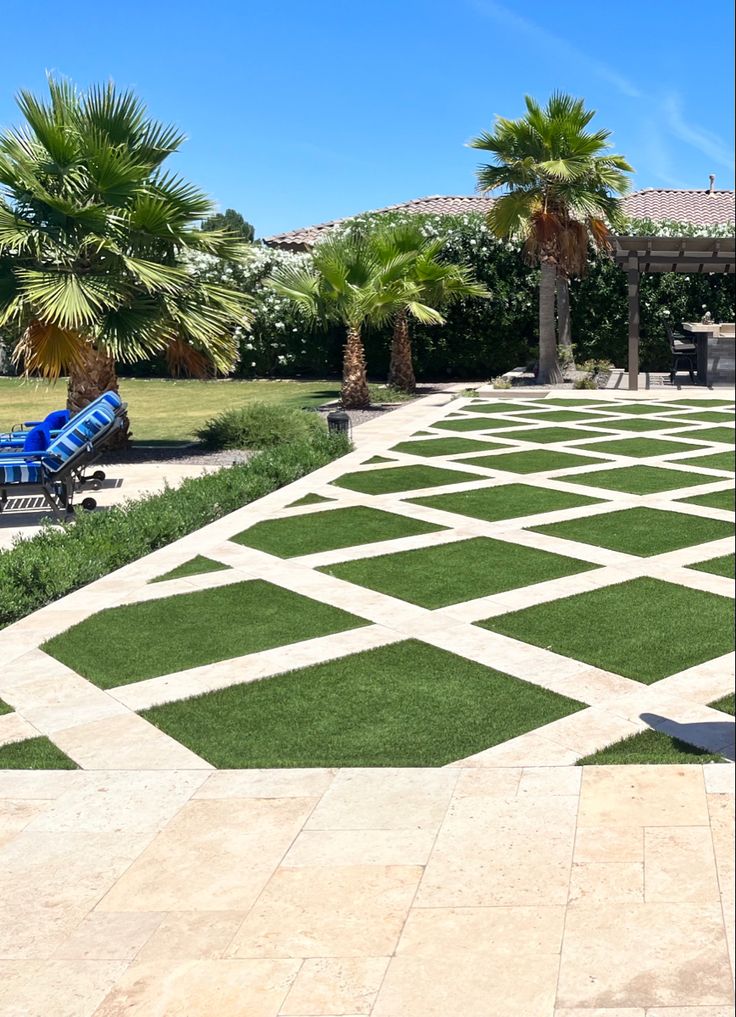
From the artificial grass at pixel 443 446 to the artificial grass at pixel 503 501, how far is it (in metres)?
2.86

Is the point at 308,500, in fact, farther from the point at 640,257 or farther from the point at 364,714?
the point at 640,257

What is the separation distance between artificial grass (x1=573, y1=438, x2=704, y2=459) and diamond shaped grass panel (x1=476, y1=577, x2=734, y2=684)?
6.69 metres

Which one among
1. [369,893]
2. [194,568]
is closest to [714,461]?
[194,568]

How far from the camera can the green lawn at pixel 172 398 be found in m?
19.6

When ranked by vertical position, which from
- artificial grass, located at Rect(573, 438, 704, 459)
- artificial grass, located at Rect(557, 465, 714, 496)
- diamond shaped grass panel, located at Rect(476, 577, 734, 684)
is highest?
artificial grass, located at Rect(573, 438, 704, 459)

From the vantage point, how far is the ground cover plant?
11620 mm

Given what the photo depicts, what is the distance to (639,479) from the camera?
39.9 feet

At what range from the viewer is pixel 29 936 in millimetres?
3430

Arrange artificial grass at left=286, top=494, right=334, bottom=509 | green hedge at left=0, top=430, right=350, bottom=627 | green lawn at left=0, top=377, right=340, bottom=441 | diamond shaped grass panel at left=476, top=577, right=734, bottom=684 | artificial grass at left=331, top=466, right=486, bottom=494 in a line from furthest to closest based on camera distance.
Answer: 1. green lawn at left=0, top=377, right=340, bottom=441
2. artificial grass at left=331, top=466, right=486, bottom=494
3. artificial grass at left=286, top=494, right=334, bottom=509
4. green hedge at left=0, top=430, right=350, bottom=627
5. diamond shaped grass panel at left=476, top=577, right=734, bottom=684

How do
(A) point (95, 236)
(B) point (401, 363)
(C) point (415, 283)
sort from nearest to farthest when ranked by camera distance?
1. (A) point (95, 236)
2. (C) point (415, 283)
3. (B) point (401, 363)

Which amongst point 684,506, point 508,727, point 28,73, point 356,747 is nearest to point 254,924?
point 356,747

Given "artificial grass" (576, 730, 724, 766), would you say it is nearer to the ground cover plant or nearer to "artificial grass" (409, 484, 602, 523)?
"artificial grass" (409, 484, 602, 523)

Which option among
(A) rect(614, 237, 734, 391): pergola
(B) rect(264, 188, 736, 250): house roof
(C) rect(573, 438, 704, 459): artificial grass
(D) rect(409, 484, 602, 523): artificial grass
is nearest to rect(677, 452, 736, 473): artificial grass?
(C) rect(573, 438, 704, 459): artificial grass

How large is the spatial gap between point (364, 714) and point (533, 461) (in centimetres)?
883
